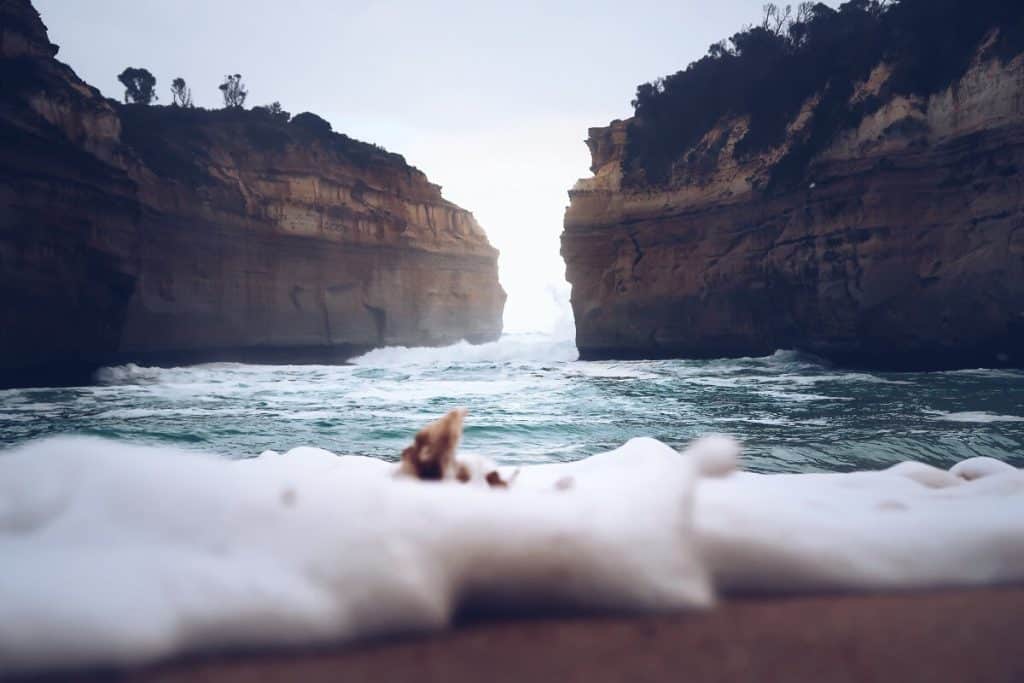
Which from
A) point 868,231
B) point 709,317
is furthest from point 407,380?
point 868,231

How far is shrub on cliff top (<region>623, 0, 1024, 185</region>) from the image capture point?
1206cm

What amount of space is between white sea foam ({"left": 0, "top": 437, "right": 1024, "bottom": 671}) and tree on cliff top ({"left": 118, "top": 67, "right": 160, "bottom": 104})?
2851cm

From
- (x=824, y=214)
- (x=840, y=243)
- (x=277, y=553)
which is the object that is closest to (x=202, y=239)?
(x=824, y=214)

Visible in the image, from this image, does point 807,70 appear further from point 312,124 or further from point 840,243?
point 312,124

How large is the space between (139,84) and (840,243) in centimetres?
2634

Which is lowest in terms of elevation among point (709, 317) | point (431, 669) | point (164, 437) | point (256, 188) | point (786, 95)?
Result: point (164, 437)

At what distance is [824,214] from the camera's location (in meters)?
13.7

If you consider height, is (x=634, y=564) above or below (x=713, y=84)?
below

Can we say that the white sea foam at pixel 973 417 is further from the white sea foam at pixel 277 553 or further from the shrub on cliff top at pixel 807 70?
the shrub on cliff top at pixel 807 70

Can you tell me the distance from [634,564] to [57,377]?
15.2m

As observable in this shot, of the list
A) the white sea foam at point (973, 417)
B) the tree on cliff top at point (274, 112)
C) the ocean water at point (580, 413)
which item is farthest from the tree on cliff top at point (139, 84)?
the white sea foam at point (973, 417)

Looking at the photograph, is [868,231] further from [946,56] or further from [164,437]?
[164,437]

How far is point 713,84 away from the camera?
1870cm

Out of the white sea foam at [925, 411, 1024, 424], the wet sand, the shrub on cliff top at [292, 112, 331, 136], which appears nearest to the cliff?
the white sea foam at [925, 411, 1024, 424]
